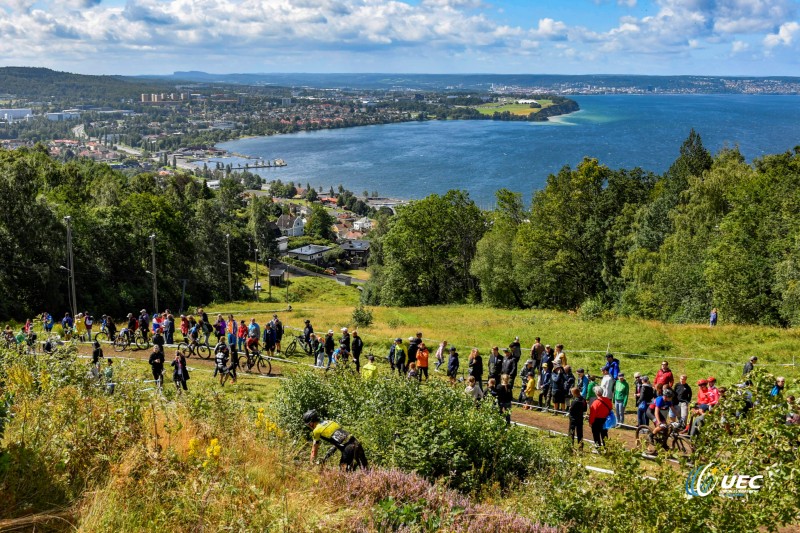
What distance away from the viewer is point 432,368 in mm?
20188

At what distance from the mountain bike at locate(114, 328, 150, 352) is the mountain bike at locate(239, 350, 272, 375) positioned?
476cm

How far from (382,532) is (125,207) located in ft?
161

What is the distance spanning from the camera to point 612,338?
23625 millimetres

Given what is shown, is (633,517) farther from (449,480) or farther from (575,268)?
(575,268)

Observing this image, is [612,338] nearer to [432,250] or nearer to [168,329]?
[168,329]

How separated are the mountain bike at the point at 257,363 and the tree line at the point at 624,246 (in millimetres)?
16206

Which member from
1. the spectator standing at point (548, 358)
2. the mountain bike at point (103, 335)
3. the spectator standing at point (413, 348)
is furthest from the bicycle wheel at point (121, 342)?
the spectator standing at point (548, 358)

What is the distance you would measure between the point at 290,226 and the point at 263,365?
350 ft

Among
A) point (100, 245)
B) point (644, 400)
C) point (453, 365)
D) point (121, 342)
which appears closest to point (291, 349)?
point (121, 342)

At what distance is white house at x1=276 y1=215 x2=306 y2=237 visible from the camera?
406 ft

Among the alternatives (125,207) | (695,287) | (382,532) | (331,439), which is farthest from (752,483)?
(125,207)

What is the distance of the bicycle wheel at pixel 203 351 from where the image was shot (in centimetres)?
2089

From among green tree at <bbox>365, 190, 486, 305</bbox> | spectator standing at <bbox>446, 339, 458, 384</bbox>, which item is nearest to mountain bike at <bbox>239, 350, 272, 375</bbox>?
spectator standing at <bbox>446, 339, 458, 384</bbox>

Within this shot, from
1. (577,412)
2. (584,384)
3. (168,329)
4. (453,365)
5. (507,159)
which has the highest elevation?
(507,159)
